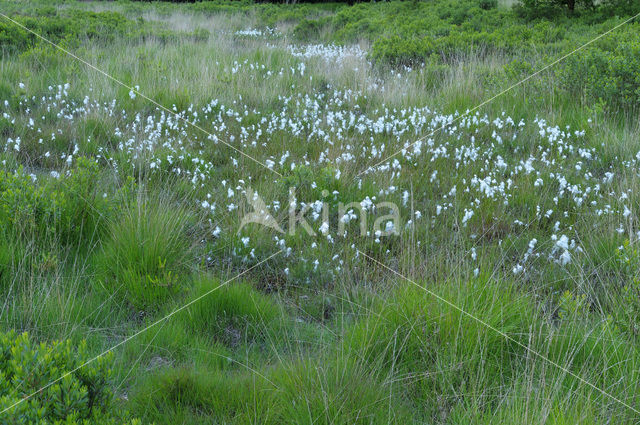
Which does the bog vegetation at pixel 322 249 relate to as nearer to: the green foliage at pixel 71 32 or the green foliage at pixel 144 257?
the green foliage at pixel 144 257

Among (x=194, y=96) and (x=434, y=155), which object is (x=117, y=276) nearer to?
(x=434, y=155)

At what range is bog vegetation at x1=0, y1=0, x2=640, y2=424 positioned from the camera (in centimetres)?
262

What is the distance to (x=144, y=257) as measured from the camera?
12.1 feet

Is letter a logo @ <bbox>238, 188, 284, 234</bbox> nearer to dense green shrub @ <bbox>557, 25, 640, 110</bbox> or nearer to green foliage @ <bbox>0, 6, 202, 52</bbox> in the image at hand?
dense green shrub @ <bbox>557, 25, 640, 110</bbox>

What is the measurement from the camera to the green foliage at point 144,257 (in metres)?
3.49

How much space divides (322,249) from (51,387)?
2300 millimetres

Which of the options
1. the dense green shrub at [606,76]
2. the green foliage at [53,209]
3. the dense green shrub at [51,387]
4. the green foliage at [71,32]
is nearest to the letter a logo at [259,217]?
the green foliage at [53,209]

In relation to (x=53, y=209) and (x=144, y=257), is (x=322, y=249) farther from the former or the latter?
(x=53, y=209)

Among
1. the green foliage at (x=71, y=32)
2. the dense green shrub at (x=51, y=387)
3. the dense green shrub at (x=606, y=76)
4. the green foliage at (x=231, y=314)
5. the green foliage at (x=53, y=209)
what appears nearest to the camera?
the dense green shrub at (x=51, y=387)

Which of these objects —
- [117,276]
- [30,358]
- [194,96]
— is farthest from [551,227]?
[194,96]

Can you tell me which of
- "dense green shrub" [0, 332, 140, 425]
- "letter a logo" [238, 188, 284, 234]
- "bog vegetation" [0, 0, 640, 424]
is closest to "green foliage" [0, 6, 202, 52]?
"bog vegetation" [0, 0, 640, 424]

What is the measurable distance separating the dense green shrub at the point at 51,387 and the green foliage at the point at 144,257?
1.14 meters

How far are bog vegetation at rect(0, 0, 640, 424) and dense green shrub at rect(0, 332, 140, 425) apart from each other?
0.01m

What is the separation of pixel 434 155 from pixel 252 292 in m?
2.86
